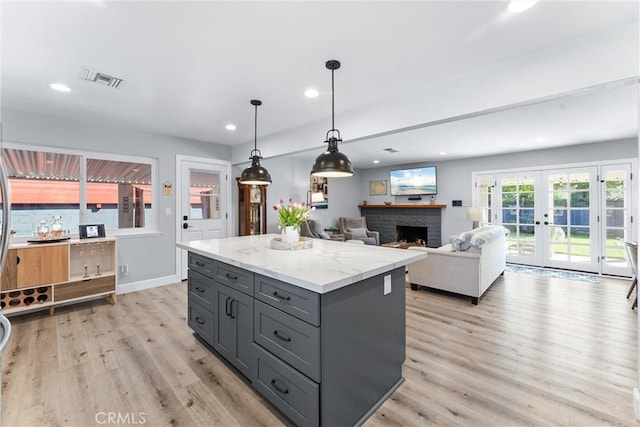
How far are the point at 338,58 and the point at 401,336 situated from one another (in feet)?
6.97

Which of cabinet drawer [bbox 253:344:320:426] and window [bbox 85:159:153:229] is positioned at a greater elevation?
window [bbox 85:159:153:229]

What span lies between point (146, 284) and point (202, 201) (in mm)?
1523

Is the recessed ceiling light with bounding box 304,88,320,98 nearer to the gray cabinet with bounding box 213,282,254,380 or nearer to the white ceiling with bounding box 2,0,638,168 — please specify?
the white ceiling with bounding box 2,0,638,168

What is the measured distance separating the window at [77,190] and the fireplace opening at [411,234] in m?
5.61

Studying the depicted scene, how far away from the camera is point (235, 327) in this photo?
2.15m

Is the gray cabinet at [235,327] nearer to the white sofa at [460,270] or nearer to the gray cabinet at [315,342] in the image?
the gray cabinet at [315,342]

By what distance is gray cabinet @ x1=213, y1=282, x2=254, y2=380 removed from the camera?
6.61 feet

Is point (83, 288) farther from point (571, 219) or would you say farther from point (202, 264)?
point (571, 219)

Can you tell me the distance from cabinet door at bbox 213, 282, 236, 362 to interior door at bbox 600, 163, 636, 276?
6179 mm

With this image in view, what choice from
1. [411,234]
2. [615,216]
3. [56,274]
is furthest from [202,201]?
[615,216]

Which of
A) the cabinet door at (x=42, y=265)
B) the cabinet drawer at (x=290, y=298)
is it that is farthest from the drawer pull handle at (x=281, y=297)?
the cabinet door at (x=42, y=265)

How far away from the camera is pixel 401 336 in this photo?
214 centimetres

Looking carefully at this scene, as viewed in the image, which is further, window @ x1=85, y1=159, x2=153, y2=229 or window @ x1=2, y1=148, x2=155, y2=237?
window @ x1=85, y1=159, x2=153, y2=229

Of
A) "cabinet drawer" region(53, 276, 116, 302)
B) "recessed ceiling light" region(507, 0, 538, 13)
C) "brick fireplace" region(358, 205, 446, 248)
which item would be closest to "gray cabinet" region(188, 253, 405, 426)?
"recessed ceiling light" region(507, 0, 538, 13)
